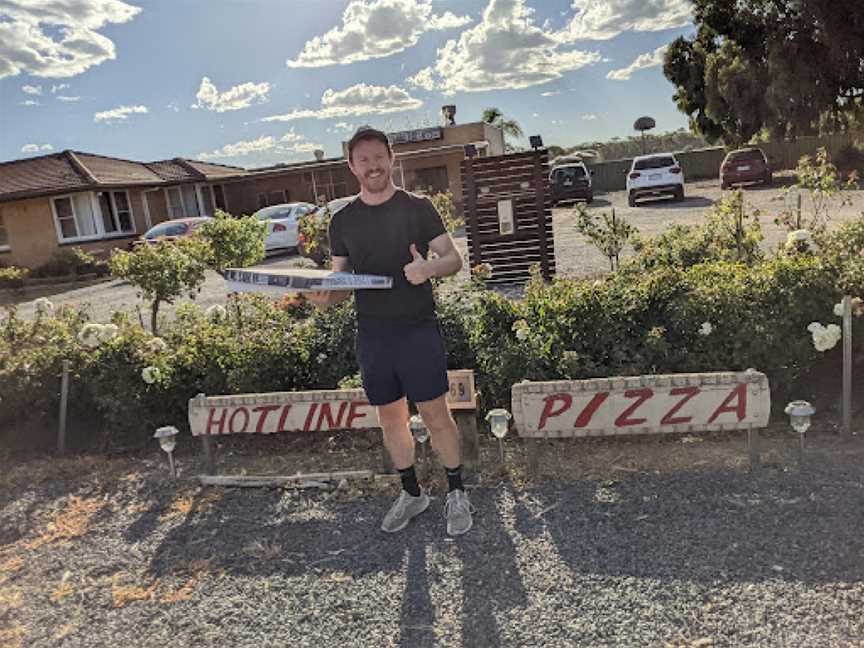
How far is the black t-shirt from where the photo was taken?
3.24 m

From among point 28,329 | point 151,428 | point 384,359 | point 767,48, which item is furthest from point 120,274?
point 767,48

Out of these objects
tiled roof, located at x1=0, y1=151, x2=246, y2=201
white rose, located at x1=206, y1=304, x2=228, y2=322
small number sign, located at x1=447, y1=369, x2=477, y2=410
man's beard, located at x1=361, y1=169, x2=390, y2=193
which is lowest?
small number sign, located at x1=447, y1=369, x2=477, y2=410

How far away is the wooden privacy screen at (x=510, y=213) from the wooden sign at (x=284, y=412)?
613 cm

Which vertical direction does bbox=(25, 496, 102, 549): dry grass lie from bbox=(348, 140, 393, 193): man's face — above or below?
below

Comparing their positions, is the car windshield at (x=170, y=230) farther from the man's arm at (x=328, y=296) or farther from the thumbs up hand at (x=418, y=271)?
the thumbs up hand at (x=418, y=271)

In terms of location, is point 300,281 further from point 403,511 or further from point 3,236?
point 3,236

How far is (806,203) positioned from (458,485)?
1673 cm

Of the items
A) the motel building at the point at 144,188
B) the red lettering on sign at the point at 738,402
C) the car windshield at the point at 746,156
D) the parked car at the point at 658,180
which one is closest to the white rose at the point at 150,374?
the red lettering on sign at the point at 738,402

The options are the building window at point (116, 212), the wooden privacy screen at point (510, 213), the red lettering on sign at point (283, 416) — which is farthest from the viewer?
the building window at point (116, 212)

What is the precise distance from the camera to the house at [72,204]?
22859mm

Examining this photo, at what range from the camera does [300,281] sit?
3215mm

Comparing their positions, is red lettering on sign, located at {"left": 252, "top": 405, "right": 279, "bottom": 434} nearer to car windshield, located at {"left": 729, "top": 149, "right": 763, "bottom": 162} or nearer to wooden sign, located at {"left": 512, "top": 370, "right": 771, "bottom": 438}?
wooden sign, located at {"left": 512, "top": 370, "right": 771, "bottom": 438}

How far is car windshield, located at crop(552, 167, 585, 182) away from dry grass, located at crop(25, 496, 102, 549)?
21799 millimetres

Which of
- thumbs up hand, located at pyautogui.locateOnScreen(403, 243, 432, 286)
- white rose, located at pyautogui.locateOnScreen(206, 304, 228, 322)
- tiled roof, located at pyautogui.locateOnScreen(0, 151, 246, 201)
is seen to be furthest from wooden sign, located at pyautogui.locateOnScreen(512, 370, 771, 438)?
tiled roof, located at pyautogui.locateOnScreen(0, 151, 246, 201)
